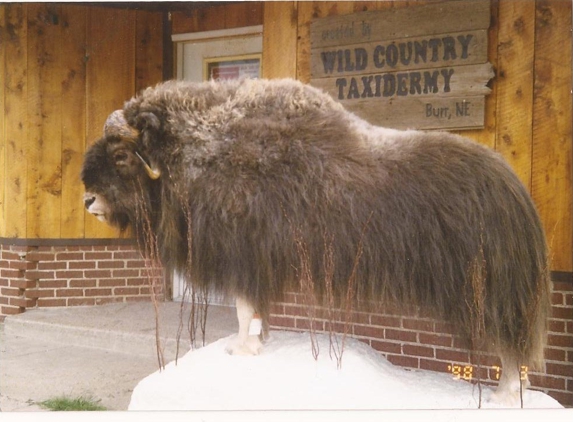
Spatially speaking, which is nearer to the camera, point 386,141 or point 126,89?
point 386,141

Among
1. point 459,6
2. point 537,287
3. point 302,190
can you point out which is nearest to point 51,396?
point 302,190

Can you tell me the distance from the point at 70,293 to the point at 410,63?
2893 millimetres

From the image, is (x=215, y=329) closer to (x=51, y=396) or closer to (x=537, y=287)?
(x=51, y=396)

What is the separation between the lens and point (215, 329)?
14.0 ft

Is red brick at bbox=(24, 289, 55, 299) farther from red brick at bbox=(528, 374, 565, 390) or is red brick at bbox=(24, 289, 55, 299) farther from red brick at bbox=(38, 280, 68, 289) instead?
red brick at bbox=(528, 374, 565, 390)

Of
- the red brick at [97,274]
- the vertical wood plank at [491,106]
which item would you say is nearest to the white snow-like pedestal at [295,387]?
the vertical wood plank at [491,106]

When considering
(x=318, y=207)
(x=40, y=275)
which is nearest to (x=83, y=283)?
(x=40, y=275)

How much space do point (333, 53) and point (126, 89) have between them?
170 cm

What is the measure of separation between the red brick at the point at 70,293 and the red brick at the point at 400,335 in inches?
89.3

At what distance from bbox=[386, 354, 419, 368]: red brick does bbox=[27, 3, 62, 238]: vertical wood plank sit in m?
2.70

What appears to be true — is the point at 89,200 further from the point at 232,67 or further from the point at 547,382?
the point at 547,382

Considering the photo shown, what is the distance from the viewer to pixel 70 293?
493cm

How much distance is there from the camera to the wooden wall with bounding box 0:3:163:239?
4770 mm

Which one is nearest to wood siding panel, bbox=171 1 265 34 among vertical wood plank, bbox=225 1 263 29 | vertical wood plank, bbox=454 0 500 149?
vertical wood plank, bbox=225 1 263 29
